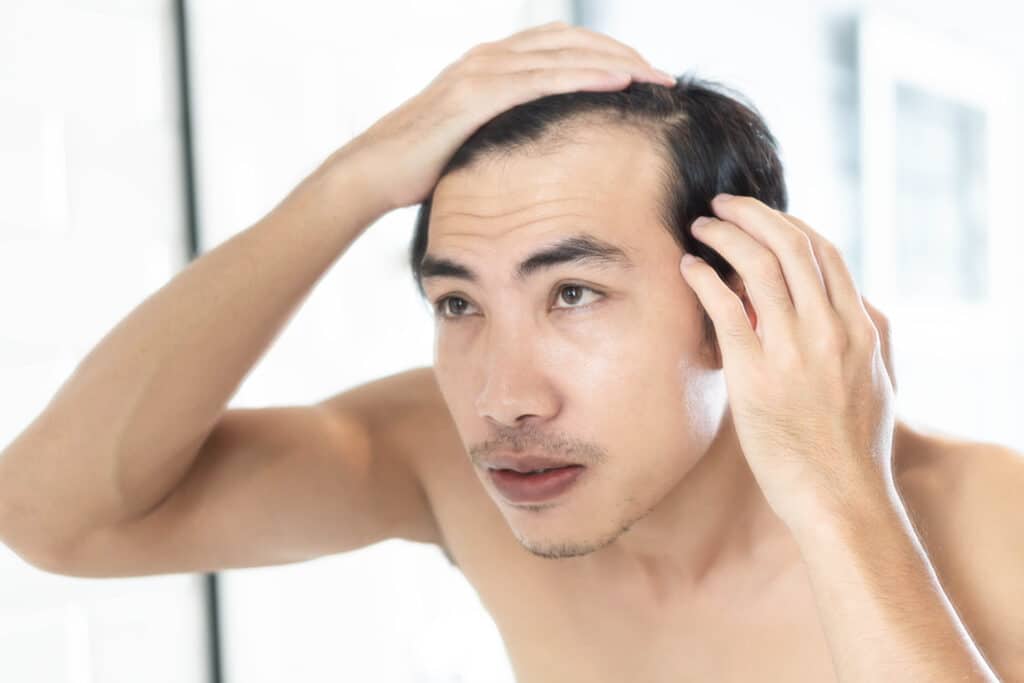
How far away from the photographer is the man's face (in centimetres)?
126

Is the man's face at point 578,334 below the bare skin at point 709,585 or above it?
above

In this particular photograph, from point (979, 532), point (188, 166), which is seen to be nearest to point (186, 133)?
point (188, 166)

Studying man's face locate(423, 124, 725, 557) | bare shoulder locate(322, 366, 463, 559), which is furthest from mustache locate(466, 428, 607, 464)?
bare shoulder locate(322, 366, 463, 559)

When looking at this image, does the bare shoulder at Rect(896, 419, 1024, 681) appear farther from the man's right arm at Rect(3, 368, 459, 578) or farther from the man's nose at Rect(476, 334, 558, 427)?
the man's right arm at Rect(3, 368, 459, 578)

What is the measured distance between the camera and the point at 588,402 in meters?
1.27

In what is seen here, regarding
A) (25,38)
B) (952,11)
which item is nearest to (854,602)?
(25,38)

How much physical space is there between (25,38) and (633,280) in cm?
120

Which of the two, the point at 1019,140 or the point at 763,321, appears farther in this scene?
the point at 1019,140

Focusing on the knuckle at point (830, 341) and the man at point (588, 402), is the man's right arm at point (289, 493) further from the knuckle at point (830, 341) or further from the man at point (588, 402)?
the knuckle at point (830, 341)

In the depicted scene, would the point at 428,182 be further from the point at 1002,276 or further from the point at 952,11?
the point at 1002,276

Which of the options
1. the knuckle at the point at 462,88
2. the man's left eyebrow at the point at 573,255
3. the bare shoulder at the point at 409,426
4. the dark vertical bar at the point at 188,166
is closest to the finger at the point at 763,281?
the man's left eyebrow at the point at 573,255

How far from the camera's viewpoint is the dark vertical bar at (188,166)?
7.05ft

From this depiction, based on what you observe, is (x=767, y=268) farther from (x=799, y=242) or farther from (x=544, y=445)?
(x=544, y=445)

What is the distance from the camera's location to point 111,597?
2.03 m
